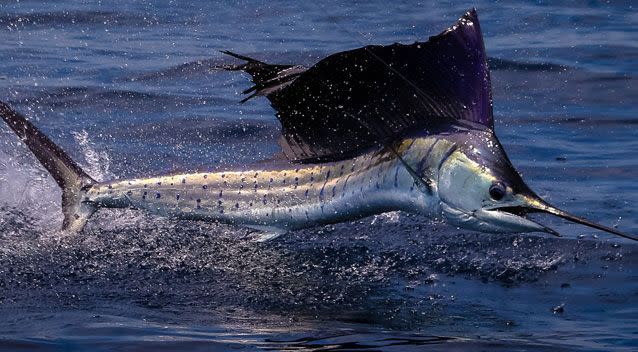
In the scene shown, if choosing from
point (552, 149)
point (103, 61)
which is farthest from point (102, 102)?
point (552, 149)

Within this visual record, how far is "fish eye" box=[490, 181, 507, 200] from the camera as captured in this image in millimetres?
4379

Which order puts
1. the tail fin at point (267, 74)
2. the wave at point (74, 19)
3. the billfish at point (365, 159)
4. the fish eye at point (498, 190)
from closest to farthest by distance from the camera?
the fish eye at point (498, 190) → the billfish at point (365, 159) → the tail fin at point (267, 74) → the wave at point (74, 19)

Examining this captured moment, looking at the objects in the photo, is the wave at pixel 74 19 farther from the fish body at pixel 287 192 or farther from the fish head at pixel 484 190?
the fish head at pixel 484 190

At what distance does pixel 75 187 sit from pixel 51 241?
1.04 ft

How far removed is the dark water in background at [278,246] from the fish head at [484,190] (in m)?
0.39

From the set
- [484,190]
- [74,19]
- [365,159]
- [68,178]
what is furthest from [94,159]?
[74,19]

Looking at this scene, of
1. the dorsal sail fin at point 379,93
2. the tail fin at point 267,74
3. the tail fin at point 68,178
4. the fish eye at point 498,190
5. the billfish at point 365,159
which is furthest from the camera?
the tail fin at point 68,178

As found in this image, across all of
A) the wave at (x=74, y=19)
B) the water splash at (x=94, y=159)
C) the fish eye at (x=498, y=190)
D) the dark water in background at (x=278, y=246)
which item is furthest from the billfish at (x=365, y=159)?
the wave at (x=74, y=19)

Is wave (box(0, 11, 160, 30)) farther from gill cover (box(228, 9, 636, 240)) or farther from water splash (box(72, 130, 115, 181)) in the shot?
gill cover (box(228, 9, 636, 240))

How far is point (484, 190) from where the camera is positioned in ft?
14.5

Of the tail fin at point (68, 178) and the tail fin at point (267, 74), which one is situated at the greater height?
the tail fin at point (267, 74)

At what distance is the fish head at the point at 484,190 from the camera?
4.38 m

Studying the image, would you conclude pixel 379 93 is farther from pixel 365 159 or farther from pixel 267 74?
pixel 267 74

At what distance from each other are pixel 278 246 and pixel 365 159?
933 mm
